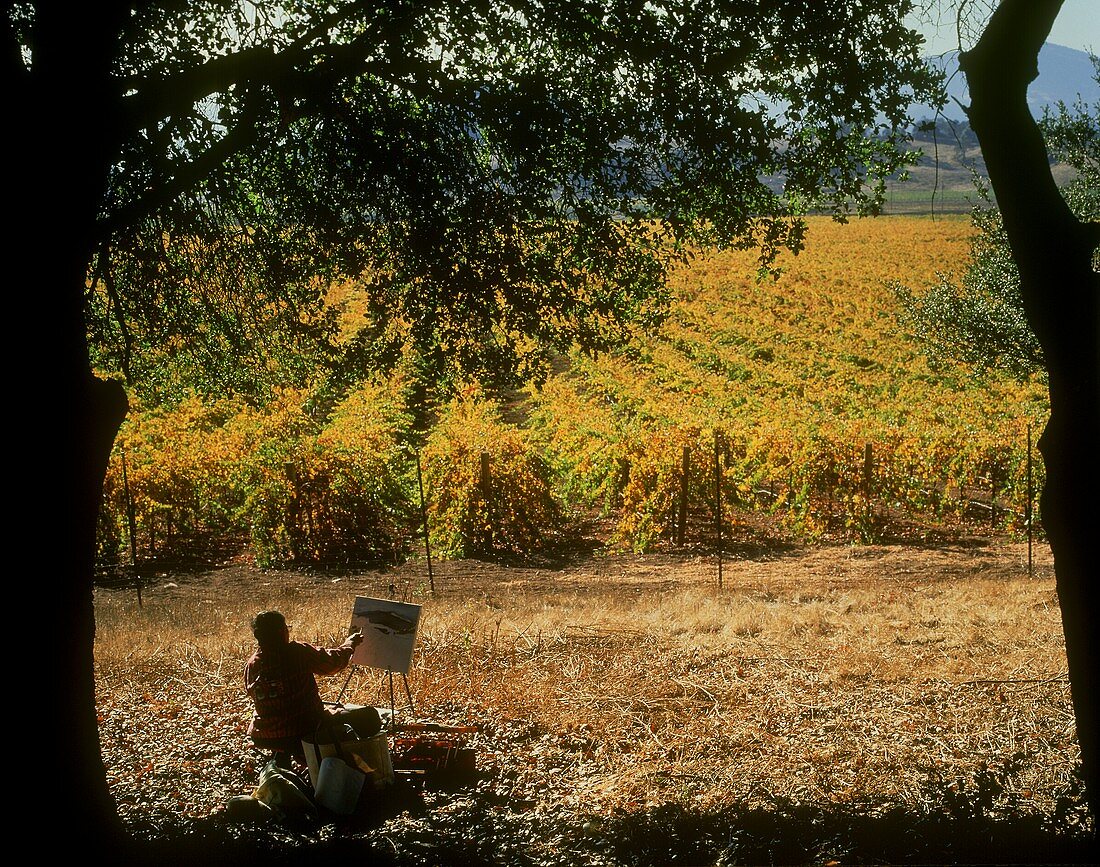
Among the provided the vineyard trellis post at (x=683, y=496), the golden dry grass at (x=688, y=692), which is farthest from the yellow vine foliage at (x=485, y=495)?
the golden dry grass at (x=688, y=692)

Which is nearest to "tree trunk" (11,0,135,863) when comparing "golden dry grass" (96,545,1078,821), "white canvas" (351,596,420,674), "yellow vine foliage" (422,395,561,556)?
"golden dry grass" (96,545,1078,821)

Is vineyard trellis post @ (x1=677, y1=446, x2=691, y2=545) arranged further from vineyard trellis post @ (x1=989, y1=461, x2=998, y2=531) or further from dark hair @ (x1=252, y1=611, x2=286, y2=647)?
dark hair @ (x1=252, y1=611, x2=286, y2=647)

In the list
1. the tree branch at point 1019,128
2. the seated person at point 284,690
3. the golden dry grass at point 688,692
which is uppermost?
the tree branch at point 1019,128

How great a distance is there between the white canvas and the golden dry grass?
985 millimetres

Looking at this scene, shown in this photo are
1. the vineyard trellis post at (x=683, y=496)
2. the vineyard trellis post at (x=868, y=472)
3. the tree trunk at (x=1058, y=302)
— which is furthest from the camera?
the vineyard trellis post at (x=868, y=472)

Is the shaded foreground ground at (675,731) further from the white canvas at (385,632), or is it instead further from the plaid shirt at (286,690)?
the white canvas at (385,632)

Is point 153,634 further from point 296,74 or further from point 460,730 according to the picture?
point 296,74

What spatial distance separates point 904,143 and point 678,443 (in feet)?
33.3

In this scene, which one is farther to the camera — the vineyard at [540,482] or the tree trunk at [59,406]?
the vineyard at [540,482]

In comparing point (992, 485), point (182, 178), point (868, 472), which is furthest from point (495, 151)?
point (992, 485)

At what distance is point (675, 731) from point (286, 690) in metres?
2.85

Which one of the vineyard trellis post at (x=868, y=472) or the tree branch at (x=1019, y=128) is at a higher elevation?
the tree branch at (x=1019, y=128)

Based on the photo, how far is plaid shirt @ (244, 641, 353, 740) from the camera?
5.81m

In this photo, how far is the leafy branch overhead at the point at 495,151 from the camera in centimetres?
688
